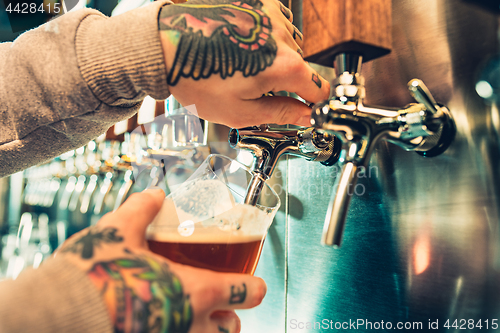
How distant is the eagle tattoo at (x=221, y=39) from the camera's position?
47cm

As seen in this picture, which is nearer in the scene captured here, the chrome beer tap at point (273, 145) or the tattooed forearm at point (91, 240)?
the tattooed forearm at point (91, 240)

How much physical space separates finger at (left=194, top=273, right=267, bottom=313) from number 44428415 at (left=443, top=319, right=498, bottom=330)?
0.29 metres

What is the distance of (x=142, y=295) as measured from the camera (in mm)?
322

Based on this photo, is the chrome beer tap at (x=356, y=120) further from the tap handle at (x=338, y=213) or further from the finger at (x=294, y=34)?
the finger at (x=294, y=34)

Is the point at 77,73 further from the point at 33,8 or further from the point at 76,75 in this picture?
the point at 33,8

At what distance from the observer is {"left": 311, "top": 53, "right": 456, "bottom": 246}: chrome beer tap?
15.3 inches

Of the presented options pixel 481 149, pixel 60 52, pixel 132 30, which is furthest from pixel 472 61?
pixel 60 52

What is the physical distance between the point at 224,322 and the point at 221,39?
1.15 feet

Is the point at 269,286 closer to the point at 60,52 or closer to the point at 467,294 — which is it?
the point at 467,294

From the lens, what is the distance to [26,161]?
654 millimetres

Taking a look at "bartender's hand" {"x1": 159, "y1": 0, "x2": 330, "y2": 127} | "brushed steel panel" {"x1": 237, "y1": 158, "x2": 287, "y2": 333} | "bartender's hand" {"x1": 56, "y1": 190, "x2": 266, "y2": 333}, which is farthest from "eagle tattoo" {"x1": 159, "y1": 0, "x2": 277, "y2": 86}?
"brushed steel panel" {"x1": 237, "y1": 158, "x2": 287, "y2": 333}

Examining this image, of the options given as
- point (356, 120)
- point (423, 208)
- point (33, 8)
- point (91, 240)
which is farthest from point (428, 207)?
point (33, 8)

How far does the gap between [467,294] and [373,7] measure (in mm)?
389

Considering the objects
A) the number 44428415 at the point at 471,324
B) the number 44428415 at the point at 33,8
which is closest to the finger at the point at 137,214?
the number 44428415 at the point at 471,324
